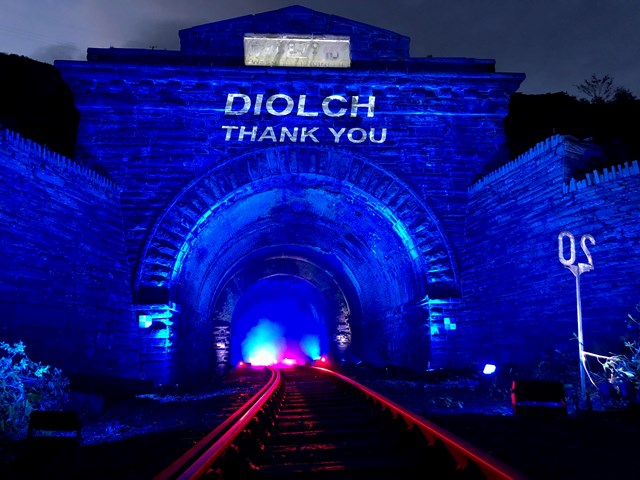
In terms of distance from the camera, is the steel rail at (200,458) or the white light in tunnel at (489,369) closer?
the steel rail at (200,458)

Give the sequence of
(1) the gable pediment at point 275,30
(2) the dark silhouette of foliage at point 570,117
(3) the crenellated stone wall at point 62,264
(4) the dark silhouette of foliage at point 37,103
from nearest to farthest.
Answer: (3) the crenellated stone wall at point 62,264 < (1) the gable pediment at point 275,30 < (4) the dark silhouette of foliage at point 37,103 < (2) the dark silhouette of foliage at point 570,117

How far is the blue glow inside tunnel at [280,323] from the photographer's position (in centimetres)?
2302

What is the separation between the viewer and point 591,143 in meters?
8.69

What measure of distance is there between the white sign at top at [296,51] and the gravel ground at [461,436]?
8.93 meters

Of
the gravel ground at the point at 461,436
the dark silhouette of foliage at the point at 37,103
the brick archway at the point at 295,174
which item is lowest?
the gravel ground at the point at 461,436

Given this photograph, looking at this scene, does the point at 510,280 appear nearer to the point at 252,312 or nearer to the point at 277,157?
the point at 277,157

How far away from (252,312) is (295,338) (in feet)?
9.97

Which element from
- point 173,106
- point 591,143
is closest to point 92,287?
point 173,106

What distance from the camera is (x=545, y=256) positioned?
27.9ft

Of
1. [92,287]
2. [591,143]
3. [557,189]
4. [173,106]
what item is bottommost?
[92,287]

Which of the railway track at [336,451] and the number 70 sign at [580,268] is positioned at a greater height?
the number 70 sign at [580,268]

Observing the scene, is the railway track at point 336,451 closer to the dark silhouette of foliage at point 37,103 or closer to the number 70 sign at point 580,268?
the number 70 sign at point 580,268

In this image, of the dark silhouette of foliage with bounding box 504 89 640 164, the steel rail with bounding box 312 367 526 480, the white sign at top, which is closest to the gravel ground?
the steel rail with bounding box 312 367 526 480

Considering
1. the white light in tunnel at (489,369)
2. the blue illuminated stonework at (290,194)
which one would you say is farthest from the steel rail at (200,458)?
the white light in tunnel at (489,369)
